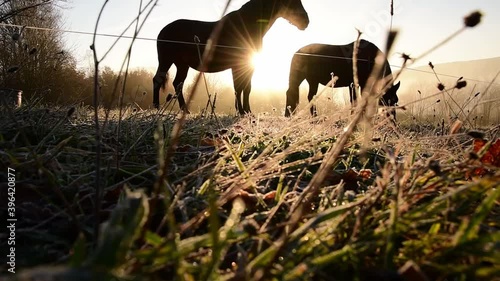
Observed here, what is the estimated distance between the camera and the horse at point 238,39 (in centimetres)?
793

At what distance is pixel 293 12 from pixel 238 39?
1254mm

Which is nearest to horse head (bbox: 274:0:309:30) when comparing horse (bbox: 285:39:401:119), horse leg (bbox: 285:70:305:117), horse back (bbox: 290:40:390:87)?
horse back (bbox: 290:40:390:87)

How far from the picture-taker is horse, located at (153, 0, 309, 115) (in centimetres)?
793

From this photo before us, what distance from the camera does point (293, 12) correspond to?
27.2ft

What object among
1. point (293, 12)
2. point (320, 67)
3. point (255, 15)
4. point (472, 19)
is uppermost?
point (293, 12)

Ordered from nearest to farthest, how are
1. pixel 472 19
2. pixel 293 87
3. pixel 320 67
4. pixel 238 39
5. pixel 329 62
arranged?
pixel 472 19
pixel 238 39
pixel 329 62
pixel 320 67
pixel 293 87

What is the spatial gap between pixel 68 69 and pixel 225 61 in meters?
12.8

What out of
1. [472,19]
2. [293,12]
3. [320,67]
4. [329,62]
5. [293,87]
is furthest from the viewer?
[293,87]

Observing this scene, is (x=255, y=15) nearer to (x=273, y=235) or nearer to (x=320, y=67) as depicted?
(x=320, y=67)

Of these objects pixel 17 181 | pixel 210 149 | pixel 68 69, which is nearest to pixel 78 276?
pixel 17 181

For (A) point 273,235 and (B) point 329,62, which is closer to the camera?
(A) point 273,235

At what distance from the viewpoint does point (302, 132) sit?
2.65 metres

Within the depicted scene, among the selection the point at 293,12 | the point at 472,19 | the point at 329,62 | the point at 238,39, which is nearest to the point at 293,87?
the point at 329,62

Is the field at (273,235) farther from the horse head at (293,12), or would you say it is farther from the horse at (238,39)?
the horse head at (293,12)
